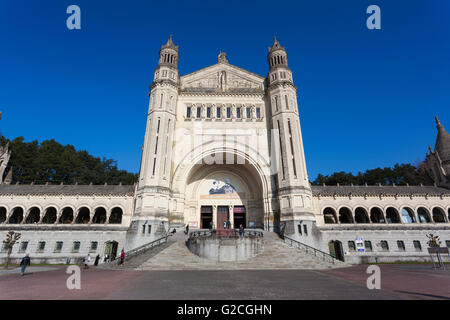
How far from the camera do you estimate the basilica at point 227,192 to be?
82.0 feet

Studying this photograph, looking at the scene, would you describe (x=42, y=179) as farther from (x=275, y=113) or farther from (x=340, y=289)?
(x=340, y=289)

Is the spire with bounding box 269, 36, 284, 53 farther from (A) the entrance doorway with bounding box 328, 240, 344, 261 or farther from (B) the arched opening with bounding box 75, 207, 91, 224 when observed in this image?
(B) the arched opening with bounding box 75, 207, 91, 224

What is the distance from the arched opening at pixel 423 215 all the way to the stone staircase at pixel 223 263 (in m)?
19.0

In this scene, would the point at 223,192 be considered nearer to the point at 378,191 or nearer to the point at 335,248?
the point at 335,248

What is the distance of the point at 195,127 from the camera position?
30547 millimetres

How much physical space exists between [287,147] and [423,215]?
20.8 metres

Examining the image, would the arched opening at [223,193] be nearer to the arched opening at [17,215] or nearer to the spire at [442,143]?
the arched opening at [17,215]

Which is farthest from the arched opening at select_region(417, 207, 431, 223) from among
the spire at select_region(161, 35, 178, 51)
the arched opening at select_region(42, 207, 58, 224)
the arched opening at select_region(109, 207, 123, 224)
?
the arched opening at select_region(42, 207, 58, 224)

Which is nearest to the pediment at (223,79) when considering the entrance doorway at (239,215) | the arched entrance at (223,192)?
the arched entrance at (223,192)

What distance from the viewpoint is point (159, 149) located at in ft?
86.3

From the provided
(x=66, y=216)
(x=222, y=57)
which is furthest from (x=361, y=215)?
(x=66, y=216)
